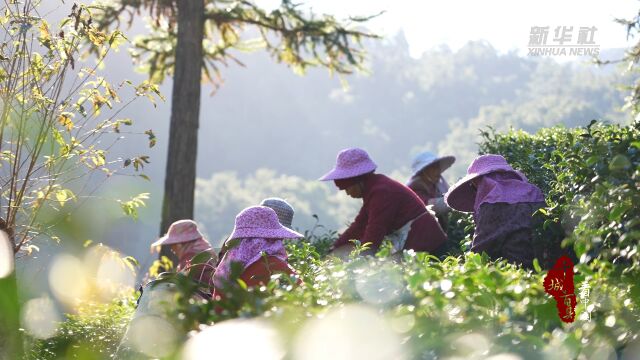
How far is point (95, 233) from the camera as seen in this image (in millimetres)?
66125

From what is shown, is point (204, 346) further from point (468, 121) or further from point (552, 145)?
point (468, 121)

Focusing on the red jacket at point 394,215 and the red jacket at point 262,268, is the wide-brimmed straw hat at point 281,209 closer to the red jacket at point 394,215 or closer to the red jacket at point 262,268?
the red jacket at point 394,215

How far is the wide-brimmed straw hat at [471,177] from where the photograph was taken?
5723 millimetres

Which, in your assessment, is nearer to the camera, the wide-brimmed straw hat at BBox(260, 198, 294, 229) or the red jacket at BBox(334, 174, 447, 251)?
the red jacket at BBox(334, 174, 447, 251)

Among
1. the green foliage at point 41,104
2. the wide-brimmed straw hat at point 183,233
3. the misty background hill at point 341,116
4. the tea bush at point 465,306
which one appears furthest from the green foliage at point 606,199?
the misty background hill at point 341,116

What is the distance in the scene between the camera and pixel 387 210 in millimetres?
6359

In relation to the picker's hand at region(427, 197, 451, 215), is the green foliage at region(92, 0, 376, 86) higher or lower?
higher

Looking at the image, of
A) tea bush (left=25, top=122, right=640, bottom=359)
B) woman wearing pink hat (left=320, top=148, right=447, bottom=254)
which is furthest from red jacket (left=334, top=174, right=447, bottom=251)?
tea bush (left=25, top=122, right=640, bottom=359)

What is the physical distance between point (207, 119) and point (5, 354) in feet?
365

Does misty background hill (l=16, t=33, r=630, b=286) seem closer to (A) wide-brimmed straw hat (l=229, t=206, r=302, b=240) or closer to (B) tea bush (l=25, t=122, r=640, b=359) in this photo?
(A) wide-brimmed straw hat (l=229, t=206, r=302, b=240)

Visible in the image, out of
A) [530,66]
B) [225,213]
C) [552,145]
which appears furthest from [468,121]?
[552,145]

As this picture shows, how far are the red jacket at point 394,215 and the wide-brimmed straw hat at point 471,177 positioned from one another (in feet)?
1.26

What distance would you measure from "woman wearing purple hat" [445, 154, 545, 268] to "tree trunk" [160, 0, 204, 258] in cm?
532

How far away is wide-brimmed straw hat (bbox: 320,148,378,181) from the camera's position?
648 centimetres
